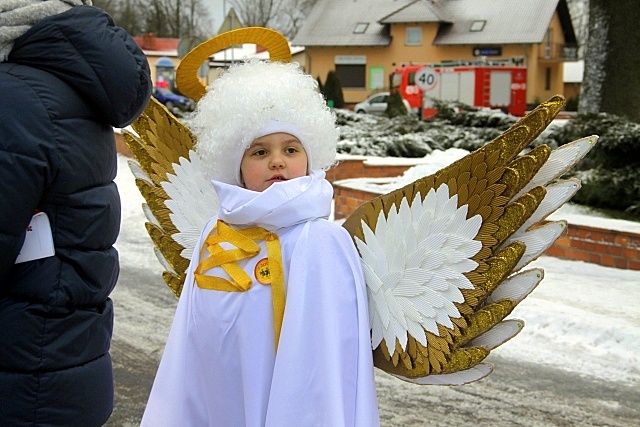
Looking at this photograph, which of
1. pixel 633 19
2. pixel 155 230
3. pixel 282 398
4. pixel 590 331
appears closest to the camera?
pixel 282 398

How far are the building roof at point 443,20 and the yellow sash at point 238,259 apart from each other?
1899 inches

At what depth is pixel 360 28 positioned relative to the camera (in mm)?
53375

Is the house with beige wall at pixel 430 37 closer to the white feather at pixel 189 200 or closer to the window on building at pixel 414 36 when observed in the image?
the window on building at pixel 414 36

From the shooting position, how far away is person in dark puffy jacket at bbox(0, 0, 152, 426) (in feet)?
7.82

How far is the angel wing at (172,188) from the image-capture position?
307cm

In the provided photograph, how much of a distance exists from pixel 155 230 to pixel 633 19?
10.3 meters

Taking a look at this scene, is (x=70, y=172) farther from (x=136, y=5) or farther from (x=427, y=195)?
(x=136, y=5)

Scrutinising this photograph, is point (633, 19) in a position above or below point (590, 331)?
above

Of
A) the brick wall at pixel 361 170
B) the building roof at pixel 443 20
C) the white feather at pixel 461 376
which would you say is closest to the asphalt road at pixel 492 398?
the white feather at pixel 461 376

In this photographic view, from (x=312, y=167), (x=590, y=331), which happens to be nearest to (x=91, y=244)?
(x=312, y=167)

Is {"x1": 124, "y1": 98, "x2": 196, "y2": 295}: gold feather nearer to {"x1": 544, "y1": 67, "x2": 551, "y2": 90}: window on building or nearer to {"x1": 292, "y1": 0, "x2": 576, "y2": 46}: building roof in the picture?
{"x1": 292, "y1": 0, "x2": 576, "y2": 46}: building roof

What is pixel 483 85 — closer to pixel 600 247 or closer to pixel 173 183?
pixel 600 247

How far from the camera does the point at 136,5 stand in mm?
65750

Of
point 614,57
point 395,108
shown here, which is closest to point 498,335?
point 614,57
